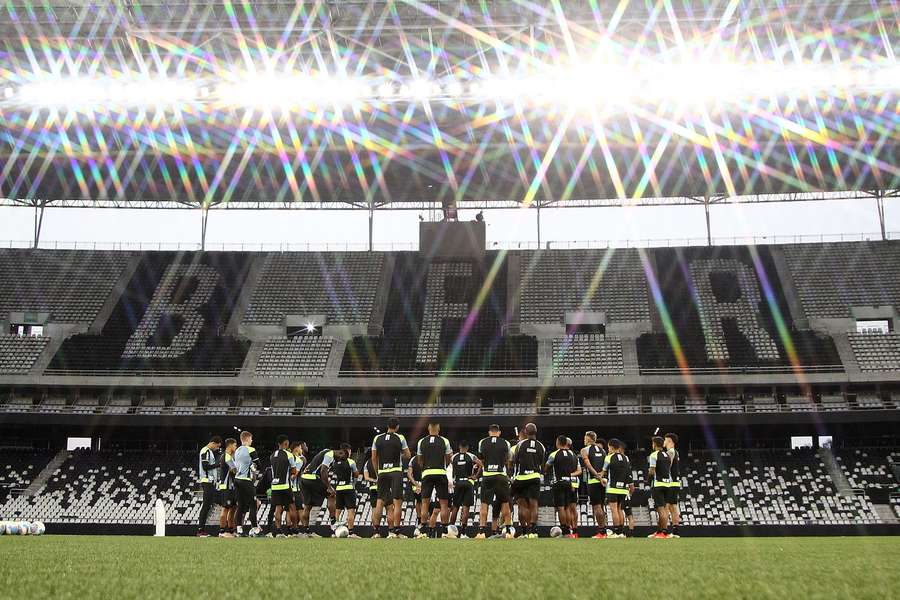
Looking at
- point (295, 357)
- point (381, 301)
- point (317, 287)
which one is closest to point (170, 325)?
point (295, 357)

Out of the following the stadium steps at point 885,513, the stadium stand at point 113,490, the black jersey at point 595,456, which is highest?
the stadium stand at point 113,490

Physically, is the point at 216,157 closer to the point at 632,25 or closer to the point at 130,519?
the point at 130,519

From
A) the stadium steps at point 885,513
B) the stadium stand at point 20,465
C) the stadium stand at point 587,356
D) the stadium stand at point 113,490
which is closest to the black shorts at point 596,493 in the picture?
the stadium steps at point 885,513

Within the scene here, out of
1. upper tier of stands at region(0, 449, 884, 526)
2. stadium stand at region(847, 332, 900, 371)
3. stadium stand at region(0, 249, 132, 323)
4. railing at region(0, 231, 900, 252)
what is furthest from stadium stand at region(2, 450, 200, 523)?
stadium stand at region(847, 332, 900, 371)

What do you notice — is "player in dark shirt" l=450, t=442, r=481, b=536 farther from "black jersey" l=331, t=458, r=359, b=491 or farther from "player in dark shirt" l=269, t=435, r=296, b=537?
"player in dark shirt" l=269, t=435, r=296, b=537

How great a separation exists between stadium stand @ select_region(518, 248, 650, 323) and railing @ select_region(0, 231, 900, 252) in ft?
1.80

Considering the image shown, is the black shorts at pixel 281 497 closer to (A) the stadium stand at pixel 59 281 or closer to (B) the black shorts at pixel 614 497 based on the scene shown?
(B) the black shorts at pixel 614 497

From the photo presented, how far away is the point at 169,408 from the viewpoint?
127ft

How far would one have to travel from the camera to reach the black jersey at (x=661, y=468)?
1828cm

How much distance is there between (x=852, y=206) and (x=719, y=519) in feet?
70.1

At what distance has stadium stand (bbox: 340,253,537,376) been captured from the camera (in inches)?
1556

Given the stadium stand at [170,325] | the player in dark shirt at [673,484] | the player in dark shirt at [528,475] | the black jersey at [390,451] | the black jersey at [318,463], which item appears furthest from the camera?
the stadium stand at [170,325]

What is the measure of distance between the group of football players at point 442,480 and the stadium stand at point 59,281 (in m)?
28.1

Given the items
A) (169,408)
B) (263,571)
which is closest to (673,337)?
(169,408)
